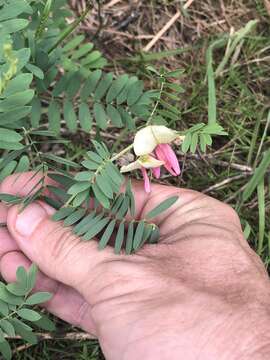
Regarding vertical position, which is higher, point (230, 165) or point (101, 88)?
point (101, 88)

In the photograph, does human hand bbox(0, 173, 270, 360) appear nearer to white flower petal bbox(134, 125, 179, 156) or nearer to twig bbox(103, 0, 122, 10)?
white flower petal bbox(134, 125, 179, 156)

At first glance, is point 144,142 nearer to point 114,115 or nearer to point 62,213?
point 62,213

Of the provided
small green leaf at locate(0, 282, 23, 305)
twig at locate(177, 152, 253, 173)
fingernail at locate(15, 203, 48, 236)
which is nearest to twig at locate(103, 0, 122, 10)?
twig at locate(177, 152, 253, 173)

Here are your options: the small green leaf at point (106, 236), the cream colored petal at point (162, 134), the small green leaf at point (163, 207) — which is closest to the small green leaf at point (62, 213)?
the small green leaf at point (106, 236)

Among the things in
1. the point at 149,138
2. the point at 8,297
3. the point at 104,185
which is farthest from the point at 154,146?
the point at 8,297

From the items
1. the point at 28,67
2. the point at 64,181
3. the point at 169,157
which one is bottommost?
the point at 64,181

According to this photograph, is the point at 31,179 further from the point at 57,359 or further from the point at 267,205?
the point at 267,205

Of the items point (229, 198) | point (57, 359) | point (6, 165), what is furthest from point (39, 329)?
point (229, 198)
